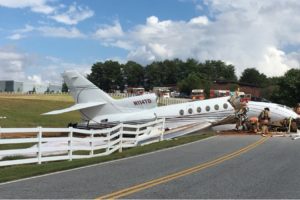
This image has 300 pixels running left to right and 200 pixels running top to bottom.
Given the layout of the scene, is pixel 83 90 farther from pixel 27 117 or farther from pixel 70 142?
pixel 27 117

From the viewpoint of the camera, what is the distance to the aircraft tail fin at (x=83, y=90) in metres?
33.0

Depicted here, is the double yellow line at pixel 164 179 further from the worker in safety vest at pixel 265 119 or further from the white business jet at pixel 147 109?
the white business jet at pixel 147 109

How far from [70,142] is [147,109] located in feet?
49.8

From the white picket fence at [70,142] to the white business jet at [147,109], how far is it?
437 centimetres

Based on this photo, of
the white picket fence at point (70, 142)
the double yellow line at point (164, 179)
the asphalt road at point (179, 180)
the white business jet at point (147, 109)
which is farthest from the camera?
the white business jet at point (147, 109)

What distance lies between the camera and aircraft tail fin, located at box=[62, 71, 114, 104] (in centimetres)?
3300

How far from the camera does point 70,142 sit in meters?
17.7

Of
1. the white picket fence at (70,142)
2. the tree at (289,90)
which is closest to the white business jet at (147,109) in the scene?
the white picket fence at (70,142)

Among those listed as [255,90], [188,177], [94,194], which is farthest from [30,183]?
[255,90]

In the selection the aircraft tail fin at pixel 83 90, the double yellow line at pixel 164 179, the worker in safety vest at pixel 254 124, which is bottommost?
the double yellow line at pixel 164 179

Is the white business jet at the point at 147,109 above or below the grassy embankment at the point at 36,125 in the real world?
above

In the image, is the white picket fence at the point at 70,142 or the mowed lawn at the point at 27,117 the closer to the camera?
the white picket fence at the point at 70,142

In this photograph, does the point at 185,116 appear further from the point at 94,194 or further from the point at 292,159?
the point at 94,194

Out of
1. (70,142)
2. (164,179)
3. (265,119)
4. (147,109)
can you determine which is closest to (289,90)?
(265,119)
